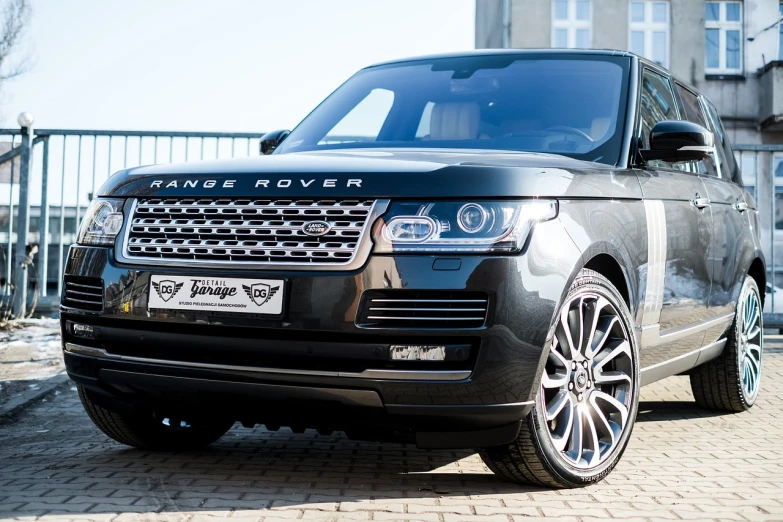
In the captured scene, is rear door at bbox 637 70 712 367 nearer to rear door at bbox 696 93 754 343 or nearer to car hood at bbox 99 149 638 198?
rear door at bbox 696 93 754 343

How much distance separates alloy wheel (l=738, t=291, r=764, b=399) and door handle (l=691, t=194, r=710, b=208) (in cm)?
96

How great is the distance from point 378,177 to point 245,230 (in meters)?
0.50

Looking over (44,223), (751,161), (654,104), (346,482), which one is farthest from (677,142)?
(44,223)

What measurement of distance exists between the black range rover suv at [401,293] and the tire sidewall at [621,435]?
0.01 metres

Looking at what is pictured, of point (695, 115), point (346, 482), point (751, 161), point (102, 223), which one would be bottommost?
point (346, 482)

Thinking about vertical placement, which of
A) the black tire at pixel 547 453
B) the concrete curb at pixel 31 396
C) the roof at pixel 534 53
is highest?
the roof at pixel 534 53

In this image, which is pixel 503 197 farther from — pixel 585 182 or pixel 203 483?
pixel 203 483

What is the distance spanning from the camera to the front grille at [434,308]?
3.30m

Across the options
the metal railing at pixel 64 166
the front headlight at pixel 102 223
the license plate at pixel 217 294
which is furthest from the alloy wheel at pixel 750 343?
the metal railing at pixel 64 166

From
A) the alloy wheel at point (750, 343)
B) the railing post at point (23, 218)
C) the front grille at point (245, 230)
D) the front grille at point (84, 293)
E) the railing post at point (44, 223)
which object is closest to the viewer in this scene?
the front grille at point (245, 230)

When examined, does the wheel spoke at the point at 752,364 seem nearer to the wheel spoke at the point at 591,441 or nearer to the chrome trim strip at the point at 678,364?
the chrome trim strip at the point at 678,364

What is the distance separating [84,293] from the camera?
12.7 feet

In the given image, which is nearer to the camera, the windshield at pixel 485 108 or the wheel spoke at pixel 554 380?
the wheel spoke at pixel 554 380

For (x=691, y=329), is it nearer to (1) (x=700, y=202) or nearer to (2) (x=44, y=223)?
(1) (x=700, y=202)
